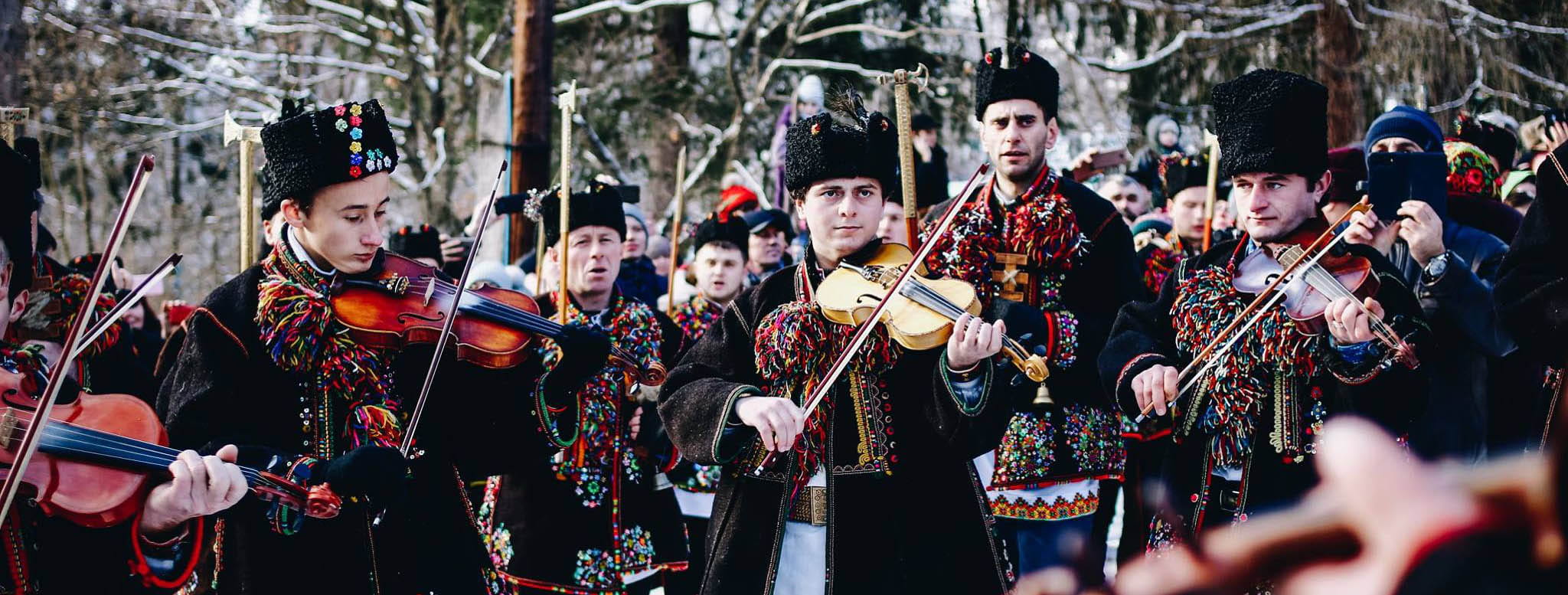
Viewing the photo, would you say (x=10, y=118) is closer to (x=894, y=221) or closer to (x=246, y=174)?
(x=246, y=174)

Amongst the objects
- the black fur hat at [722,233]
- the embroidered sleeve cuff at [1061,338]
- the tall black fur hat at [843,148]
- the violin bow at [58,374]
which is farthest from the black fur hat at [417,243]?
the violin bow at [58,374]

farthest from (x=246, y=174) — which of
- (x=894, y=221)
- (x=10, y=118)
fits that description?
(x=894, y=221)

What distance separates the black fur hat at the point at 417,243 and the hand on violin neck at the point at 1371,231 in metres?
4.07

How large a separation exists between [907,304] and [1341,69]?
1086 centimetres

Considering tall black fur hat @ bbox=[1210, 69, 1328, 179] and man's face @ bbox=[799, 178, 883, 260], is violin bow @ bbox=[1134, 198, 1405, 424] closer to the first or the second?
tall black fur hat @ bbox=[1210, 69, 1328, 179]

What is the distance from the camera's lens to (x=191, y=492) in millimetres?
2871

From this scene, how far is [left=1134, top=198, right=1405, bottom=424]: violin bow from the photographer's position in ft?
11.0

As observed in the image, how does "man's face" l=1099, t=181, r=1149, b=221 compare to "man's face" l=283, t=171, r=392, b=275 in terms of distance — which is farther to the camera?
"man's face" l=1099, t=181, r=1149, b=221

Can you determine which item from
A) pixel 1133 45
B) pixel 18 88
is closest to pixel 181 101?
pixel 18 88

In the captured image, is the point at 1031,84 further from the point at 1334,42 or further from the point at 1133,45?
the point at 1133,45

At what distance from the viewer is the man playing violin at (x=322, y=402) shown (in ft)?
10.6

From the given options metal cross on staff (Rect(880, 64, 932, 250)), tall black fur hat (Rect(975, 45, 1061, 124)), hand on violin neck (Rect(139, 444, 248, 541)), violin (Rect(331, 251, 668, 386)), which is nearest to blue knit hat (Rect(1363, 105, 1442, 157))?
tall black fur hat (Rect(975, 45, 1061, 124))

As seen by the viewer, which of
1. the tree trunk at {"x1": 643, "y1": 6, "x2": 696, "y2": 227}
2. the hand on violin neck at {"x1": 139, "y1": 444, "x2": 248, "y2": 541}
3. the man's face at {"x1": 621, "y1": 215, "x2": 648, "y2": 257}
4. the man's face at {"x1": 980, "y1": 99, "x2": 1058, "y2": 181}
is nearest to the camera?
the hand on violin neck at {"x1": 139, "y1": 444, "x2": 248, "y2": 541}

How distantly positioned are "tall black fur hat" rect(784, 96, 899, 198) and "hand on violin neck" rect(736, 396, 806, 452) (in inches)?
29.3
